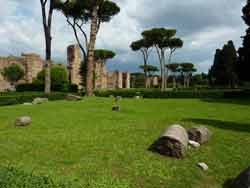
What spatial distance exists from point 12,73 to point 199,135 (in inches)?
1538

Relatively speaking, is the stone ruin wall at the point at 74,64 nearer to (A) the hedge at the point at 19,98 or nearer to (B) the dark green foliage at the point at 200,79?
(A) the hedge at the point at 19,98

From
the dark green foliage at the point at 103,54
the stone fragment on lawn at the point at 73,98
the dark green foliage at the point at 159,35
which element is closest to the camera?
the stone fragment on lawn at the point at 73,98

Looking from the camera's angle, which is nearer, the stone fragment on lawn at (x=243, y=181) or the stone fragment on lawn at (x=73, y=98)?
the stone fragment on lawn at (x=243, y=181)

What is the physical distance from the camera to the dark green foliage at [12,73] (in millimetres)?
40094

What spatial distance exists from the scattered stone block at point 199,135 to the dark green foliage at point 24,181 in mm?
3379

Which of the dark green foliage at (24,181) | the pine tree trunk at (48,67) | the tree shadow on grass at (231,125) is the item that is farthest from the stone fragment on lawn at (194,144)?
Answer: the pine tree trunk at (48,67)

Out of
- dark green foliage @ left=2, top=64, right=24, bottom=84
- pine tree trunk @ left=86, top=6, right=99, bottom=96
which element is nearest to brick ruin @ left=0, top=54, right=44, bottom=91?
dark green foliage @ left=2, top=64, right=24, bottom=84

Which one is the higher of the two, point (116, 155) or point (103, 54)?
point (103, 54)

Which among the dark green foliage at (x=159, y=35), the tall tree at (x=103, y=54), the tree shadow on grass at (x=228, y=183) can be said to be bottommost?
the tree shadow on grass at (x=228, y=183)

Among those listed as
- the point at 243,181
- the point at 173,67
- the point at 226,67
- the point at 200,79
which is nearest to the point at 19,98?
the point at 243,181

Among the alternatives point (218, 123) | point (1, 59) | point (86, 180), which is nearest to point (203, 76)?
point (1, 59)

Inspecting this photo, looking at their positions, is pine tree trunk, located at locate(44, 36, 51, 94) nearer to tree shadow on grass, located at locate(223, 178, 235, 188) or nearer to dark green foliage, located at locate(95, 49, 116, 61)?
tree shadow on grass, located at locate(223, 178, 235, 188)

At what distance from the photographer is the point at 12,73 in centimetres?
4009

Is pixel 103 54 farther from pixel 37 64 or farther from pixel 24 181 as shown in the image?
pixel 24 181
